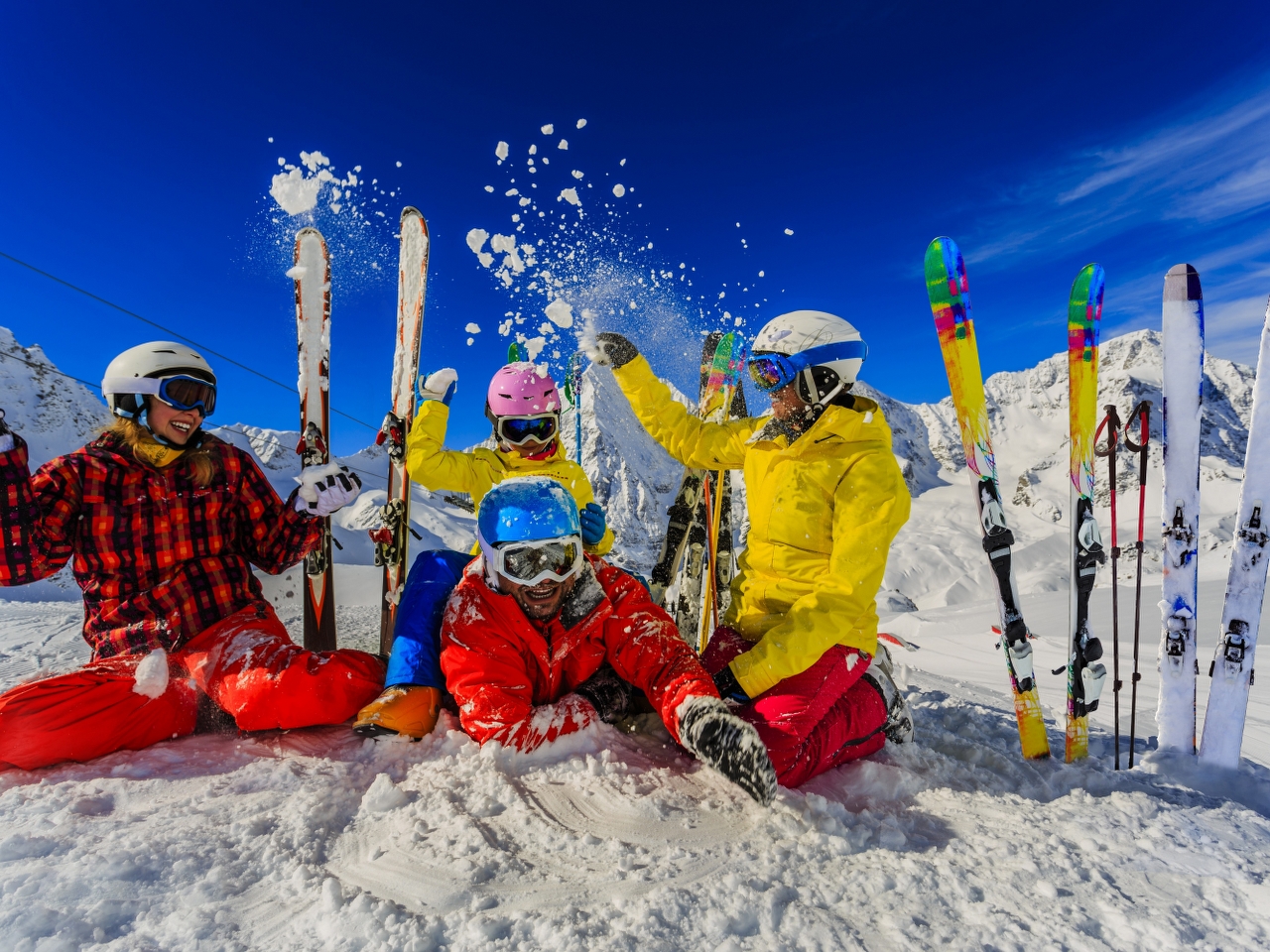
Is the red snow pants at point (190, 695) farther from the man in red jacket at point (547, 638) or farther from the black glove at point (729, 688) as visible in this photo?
the black glove at point (729, 688)

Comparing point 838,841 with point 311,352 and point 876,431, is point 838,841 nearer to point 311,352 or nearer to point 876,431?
point 876,431

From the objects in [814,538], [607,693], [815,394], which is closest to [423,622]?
[607,693]

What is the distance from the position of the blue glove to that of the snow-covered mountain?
2429mm

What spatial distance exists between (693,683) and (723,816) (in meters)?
Answer: 0.43

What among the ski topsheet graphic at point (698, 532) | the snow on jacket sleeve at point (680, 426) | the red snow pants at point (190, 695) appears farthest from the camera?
the ski topsheet graphic at point (698, 532)

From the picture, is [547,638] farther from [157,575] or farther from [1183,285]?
[1183,285]

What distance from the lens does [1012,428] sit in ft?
370

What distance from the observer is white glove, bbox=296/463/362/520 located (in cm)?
291

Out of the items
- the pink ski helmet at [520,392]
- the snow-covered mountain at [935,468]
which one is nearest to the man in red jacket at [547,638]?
the pink ski helmet at [520,392]

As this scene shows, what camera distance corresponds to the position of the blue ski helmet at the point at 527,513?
2.43 metres

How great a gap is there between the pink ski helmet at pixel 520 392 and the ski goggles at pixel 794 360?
1222mm

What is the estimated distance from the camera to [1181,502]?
9.12 ft

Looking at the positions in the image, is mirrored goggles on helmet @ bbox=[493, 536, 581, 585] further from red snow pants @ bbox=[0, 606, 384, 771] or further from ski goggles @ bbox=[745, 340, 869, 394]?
ski goggles @ bbox=[745, 340, 869, 394]

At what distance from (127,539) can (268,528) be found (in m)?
0.51
